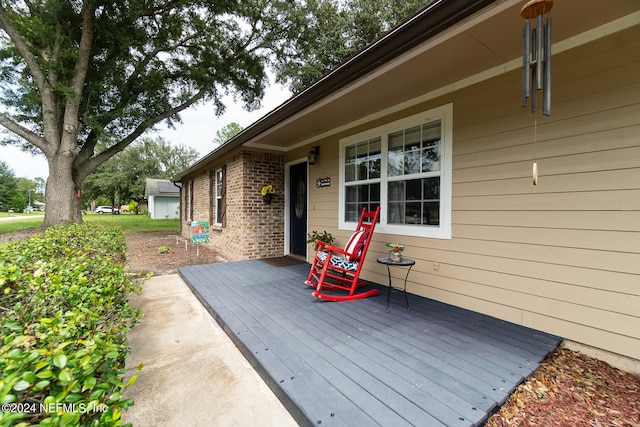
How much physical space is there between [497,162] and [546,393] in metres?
1.88

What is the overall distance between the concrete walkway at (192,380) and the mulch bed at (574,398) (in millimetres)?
1275

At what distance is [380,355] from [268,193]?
13.6 ft

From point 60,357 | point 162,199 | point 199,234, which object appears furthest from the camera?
point 162,199

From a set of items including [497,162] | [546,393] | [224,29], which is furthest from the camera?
[224,29]

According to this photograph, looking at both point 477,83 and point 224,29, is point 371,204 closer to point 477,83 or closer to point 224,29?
point 477,83

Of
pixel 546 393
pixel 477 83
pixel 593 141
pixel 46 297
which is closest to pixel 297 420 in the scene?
pixel 46 297

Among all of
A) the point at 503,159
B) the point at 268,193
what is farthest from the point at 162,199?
the point at 503,159

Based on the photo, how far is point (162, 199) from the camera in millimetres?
26734

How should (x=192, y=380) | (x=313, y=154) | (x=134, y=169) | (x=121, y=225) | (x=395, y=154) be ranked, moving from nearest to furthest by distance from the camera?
(x=192, y=380)
(x=395, y=154)
(x=313, y=154)
(x=121, y=225)
(x=134, y=169)

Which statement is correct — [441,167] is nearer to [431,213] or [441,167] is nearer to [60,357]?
[431,213]

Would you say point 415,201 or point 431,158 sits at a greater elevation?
point 431,158

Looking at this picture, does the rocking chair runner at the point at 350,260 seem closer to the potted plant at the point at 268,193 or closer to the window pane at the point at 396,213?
the window pane at the point at 396,213

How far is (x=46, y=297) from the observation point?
119 cm

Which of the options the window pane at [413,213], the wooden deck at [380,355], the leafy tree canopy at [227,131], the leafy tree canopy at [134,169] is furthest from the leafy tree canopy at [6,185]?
the window pane at [413,213]
